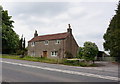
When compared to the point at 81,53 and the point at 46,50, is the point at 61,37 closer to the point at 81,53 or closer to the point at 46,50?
the point at 46,50

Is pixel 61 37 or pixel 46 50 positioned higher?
pixel 61 37

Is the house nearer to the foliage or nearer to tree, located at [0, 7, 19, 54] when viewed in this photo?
tree, located at [0, 7, 19, 54]

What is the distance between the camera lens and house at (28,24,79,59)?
40.7m

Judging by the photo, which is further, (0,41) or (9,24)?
(9,24)

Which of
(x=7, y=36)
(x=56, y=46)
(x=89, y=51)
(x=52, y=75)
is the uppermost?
(x=7, y=36)

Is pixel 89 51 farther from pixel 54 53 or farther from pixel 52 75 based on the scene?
pixel 52 75

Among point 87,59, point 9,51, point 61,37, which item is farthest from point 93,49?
point 9,51

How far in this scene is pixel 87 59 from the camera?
92.2 ft

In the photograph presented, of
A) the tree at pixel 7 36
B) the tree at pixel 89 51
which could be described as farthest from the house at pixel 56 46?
the tree at pixel 89 51

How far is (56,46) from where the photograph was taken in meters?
41.8

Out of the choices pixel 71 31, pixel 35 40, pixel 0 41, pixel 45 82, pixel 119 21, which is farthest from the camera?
pixel 35 40

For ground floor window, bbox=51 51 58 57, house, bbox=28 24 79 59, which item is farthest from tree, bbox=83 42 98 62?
ground floor window, bbox=51 51 58 57

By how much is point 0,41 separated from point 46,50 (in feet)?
40.1

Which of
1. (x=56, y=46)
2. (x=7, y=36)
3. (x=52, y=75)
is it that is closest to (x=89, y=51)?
(x=56, y=46)
